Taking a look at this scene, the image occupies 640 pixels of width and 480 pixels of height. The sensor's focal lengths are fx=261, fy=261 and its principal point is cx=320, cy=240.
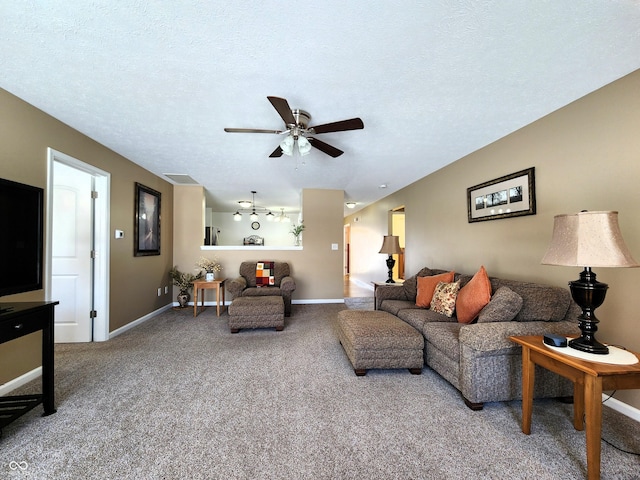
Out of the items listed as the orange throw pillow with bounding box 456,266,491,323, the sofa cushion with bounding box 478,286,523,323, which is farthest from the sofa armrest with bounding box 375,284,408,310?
the sofa cushion with bounding box 478,286,523,323

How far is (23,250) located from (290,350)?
2.39m

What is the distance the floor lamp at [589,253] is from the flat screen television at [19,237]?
342 centimetres

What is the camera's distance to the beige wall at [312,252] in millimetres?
5285

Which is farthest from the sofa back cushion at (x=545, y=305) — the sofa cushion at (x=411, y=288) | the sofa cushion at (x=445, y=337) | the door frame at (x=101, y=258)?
the door frame at (x=101, y=258)

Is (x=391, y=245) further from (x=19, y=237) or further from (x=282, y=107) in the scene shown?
(x=19, y=237)

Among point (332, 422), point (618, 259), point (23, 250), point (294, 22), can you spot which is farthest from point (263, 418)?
point (294, 22)

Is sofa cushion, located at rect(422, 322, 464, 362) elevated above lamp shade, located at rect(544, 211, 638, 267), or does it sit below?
below

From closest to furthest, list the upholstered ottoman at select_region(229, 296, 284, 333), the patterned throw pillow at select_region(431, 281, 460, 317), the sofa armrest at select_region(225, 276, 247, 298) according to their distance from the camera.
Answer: the patterned throw pillow at select_region(431, 281, 460, 317) < the upholstered ottoman at select_region(229, 296, 284, 333) < the sofa armrest at select_region(225, 276, 247, 298)

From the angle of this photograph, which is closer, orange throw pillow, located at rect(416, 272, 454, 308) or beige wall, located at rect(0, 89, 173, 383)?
beige wall, located at rect(0, 89, 173, 383)

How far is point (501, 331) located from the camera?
1894mm

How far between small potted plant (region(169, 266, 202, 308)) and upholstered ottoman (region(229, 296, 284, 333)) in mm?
1848

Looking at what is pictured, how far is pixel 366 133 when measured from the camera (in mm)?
2795

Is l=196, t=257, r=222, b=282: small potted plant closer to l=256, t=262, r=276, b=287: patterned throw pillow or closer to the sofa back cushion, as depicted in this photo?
l=256, t=262, r=276, b=287: patterned throw pillow

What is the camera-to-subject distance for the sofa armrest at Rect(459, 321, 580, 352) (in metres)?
1.86
